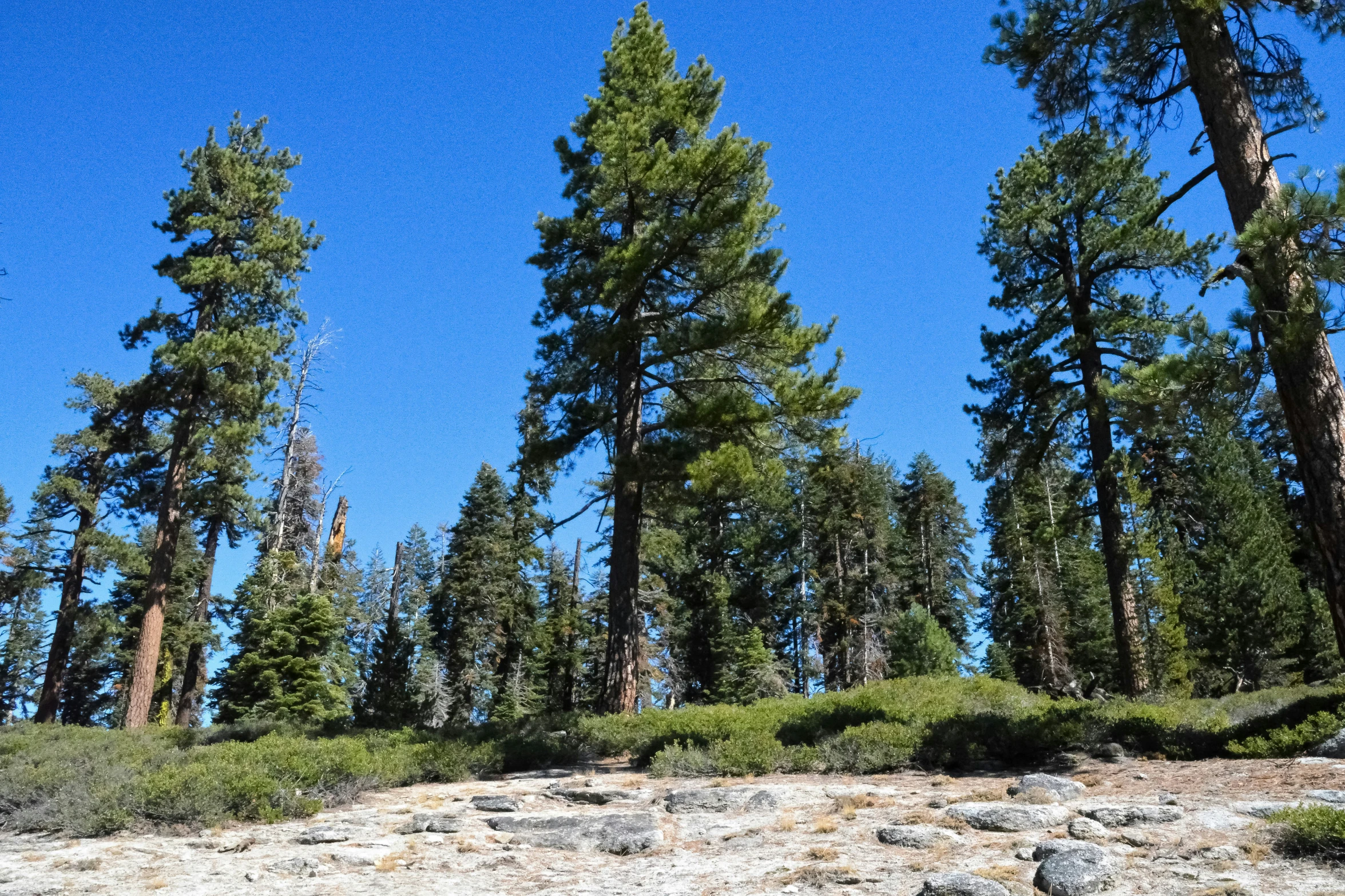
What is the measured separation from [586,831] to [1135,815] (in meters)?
3.92

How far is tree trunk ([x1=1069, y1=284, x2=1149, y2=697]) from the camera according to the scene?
1532 cm

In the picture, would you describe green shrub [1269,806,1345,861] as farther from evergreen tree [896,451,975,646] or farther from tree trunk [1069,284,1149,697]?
evergreen tree [896,451,975,646]

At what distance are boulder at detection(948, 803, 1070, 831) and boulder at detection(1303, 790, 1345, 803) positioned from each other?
1.53 metres

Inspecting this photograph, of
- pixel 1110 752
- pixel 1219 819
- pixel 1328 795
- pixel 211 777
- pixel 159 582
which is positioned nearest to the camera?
pixel 1219 819

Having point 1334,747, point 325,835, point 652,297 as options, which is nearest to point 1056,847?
point 1334,747

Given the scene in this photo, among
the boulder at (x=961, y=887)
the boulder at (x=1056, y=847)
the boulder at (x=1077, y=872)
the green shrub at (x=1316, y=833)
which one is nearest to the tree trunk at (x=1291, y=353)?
the green shrub at (x=1316, y=833)

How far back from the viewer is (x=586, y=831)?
6.78 m

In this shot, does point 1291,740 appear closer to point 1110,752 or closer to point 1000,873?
point 1110,752

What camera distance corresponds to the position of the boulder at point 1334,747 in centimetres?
714

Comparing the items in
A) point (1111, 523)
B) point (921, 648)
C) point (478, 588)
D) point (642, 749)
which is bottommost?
point (642, 749)

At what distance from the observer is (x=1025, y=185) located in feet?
57.3

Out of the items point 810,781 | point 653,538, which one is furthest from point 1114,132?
point 653,538

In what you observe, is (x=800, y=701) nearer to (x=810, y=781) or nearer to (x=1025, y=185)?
(x=810, y=781)

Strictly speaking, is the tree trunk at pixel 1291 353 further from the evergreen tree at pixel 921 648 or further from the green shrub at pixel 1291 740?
the evergreen tree at pixel 921 648
